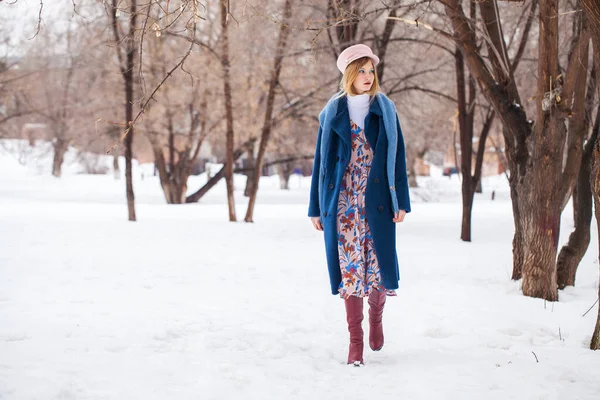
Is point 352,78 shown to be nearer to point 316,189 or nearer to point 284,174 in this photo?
point 316,189

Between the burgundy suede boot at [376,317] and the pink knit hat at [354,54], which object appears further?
the burgundy suede boot at [376,317]

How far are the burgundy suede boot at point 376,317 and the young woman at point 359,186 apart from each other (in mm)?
98

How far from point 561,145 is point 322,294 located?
2.89 metres

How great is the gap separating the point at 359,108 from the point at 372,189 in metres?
0.56

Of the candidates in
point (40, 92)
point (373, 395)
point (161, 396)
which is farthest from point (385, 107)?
point (40, 92)

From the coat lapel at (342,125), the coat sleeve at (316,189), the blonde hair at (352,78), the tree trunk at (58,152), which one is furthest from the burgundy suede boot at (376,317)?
the tree trunk at (58,152)

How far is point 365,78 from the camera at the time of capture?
13.9ft

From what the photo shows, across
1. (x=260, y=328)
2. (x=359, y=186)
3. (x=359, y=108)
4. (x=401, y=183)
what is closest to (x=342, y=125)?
(x=359, y=108)

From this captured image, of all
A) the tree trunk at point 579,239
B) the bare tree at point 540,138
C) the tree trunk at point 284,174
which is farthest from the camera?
the tree trunk at point 284,174

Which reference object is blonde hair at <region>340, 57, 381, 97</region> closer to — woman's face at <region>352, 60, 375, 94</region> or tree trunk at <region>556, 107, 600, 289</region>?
woman's face at <region>352, 60, 375, 94</region>

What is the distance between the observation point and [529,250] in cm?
645

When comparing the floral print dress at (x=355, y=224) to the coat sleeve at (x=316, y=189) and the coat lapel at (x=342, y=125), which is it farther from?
the coat sleeve at (x=316, y=189)

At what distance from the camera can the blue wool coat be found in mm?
4215

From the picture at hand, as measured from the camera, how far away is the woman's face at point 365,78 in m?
4.23
